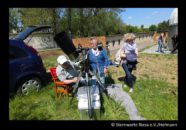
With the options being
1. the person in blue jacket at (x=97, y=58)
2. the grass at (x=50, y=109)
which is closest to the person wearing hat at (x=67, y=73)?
the grass at (x=50, y=109)

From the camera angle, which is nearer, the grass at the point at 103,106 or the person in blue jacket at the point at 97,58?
the grass at the point at 103,106

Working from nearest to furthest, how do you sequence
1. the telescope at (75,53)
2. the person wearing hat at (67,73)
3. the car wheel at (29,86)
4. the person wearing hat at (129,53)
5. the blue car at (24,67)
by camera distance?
the telescope at (75,53)
the blue car at (24,67)
the person wearing hat at (67,73)
the car wheel at (29,86)
the person wearing hat at (129,53)

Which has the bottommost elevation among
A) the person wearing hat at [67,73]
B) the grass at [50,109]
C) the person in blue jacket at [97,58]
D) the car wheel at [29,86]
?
the grass at [50,109]

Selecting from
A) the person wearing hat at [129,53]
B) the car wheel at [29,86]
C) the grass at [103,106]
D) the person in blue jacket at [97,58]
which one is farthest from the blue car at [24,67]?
the person wearing hat at [129,53]

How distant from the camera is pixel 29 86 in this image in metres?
6.68

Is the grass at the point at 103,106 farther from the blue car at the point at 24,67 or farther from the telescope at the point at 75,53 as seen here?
the telescope at the point at 75,53

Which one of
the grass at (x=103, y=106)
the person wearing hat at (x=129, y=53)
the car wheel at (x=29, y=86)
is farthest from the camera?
the person wearing hat at (x=129, y=53)

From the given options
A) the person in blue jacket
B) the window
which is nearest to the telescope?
the person in blue jacket

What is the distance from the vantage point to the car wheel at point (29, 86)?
6.49 metres

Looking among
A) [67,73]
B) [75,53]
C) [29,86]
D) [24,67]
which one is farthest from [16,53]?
[75,53]

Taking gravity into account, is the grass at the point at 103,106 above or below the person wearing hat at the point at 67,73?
below
